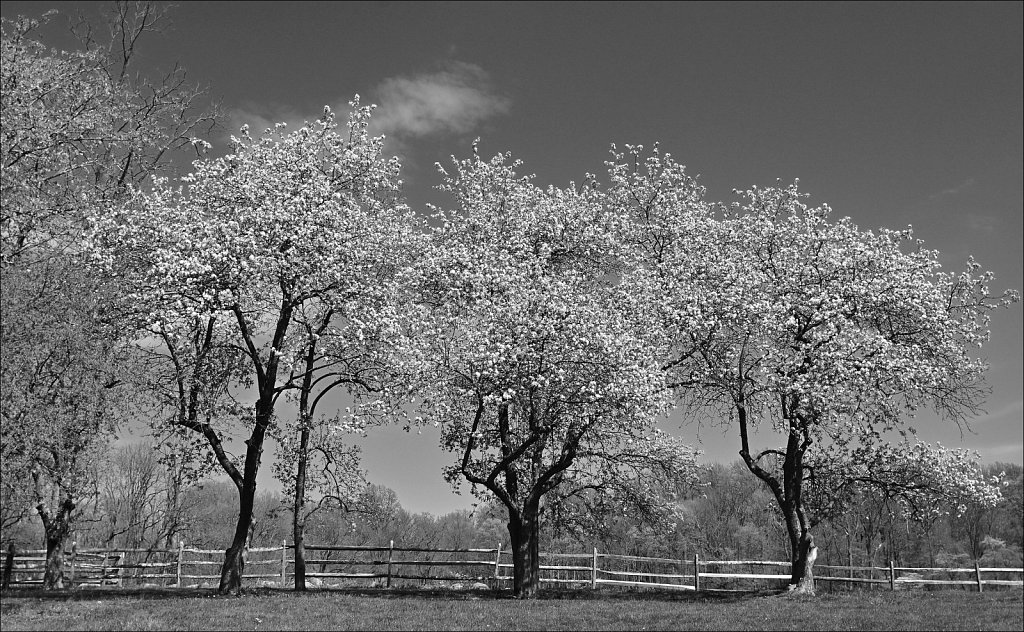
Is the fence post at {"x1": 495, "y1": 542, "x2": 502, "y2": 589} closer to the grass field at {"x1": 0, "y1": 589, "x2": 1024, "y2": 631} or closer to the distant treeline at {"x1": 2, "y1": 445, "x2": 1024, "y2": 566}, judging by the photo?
the grass field at {"x1": 0, "y1": 589, "x2": 1024, "y2": 631}

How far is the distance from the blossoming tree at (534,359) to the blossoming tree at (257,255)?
2846 millimetres

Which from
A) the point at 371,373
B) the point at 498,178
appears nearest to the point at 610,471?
the point at 371,373

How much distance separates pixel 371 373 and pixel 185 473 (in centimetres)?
742

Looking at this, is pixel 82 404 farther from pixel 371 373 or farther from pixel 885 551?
pixel 885 551

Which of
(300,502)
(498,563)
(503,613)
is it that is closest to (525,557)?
(503,613)

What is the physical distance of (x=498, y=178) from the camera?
32281mm

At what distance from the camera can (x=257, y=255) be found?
25906 mm

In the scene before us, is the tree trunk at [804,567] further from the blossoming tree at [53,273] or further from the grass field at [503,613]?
the blossoming tree at [53,273]

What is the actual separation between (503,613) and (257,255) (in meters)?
14.0

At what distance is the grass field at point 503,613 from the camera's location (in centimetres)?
→ 1834

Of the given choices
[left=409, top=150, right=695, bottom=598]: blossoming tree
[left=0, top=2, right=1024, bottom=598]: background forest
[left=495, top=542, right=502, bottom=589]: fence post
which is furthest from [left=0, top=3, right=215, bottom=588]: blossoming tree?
[left=495, top=542, right=502, bottom=589]: fence post

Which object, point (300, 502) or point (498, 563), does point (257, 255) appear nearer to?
point (300, 502)

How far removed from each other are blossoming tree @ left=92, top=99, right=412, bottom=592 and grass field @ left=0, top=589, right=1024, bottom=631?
4901 mm

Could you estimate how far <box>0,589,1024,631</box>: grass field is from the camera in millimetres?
18344
